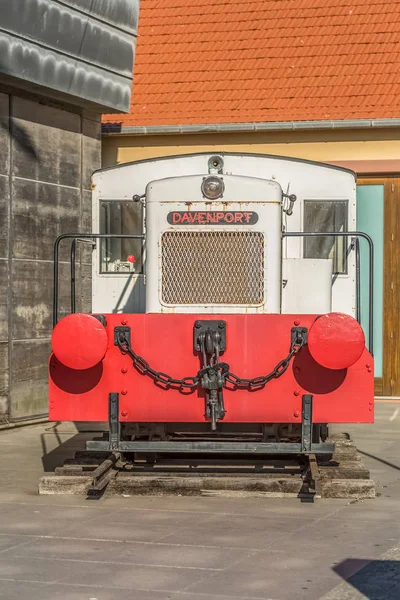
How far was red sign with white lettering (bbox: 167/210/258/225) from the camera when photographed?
939 centimetres

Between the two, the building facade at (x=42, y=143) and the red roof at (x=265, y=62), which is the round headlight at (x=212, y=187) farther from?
the red roof at (x=265, y=62)

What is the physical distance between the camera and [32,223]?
48.0ft

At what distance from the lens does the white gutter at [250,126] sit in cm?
1659

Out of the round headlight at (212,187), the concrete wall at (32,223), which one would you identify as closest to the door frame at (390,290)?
the concrete wall at (32,223)

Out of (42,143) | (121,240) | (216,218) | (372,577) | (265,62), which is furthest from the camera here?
(265,62)

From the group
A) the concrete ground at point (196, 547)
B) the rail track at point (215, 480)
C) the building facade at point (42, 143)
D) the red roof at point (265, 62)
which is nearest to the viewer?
the concrete ground at point (196, 547)

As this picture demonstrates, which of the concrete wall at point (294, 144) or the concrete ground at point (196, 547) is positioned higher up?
the concrete wall at point (294, 144)

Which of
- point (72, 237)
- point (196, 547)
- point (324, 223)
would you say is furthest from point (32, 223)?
point (196, 547)

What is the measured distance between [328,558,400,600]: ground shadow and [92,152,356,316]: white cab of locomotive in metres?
2.93

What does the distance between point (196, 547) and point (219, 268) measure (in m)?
2.72

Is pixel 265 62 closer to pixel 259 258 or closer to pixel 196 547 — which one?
pixel 259 258

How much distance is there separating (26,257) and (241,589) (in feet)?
28.7

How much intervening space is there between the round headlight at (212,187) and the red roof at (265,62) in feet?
25.6

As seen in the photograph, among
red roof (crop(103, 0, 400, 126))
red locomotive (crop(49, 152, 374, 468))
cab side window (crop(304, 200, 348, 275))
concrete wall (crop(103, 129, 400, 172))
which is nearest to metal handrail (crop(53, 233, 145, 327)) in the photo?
red locomotive (crop(49, 152, 374, 468))
